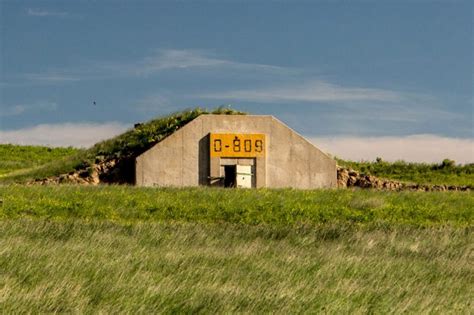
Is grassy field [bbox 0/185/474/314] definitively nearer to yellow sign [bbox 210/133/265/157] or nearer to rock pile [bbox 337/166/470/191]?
yellow sign [bbox 210/133/265/157]

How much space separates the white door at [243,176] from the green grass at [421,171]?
10734 millimetres

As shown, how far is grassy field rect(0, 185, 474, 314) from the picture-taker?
11977 millimetres

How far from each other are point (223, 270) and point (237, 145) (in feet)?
102

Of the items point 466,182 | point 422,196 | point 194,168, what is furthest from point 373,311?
point 466,182

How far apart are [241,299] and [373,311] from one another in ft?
5.93

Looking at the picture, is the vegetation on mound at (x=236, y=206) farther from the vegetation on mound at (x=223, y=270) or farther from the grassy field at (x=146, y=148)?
the grassy field at (x=146, y=148)

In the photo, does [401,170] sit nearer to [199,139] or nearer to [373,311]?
[199,139]

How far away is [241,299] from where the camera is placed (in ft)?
39.6

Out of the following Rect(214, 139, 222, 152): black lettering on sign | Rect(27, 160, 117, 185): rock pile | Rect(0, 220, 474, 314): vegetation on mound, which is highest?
Rect(214, 139, 222, 152): black lettering on sign

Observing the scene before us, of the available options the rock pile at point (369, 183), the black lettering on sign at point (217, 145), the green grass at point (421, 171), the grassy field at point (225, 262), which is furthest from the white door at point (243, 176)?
the grassy field at point (225, 262)

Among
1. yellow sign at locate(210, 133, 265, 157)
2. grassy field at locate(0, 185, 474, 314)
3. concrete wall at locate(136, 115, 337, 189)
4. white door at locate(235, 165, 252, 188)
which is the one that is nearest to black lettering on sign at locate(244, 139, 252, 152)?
yellow sign at locate(210, 133, 265, 157)

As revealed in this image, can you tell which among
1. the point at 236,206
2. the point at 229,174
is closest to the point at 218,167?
the point at 229,174

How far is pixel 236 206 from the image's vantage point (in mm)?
32375

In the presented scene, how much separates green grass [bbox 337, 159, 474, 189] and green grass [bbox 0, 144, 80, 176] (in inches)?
896
